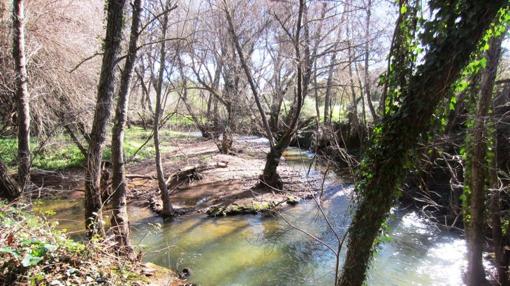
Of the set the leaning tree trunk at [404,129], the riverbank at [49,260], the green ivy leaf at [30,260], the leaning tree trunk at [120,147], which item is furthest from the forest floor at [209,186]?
the green ivy leaf at [30,260]

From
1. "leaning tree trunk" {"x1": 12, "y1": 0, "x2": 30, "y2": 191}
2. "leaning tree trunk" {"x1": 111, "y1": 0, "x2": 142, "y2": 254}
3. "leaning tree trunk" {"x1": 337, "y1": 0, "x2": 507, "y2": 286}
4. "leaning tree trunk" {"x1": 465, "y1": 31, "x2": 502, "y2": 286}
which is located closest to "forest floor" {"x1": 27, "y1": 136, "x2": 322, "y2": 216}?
"leaning tree trunk" {"x1": 12, "y1": 0, "x2": 30, "y2": 191}

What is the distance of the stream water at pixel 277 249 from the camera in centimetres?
747

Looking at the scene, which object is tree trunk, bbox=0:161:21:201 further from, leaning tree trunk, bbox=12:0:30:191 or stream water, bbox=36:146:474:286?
stream water, bbox=36:146:474:286

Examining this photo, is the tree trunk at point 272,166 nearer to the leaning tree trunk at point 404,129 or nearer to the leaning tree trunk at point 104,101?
the leaning tree trunk at point 104,101


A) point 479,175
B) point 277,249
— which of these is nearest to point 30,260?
point 277,249

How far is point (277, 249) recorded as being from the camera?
8789mm

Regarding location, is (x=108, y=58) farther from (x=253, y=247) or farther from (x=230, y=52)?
(x=230, y=52)

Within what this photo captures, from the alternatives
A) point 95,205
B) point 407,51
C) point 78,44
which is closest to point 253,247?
point 95,205

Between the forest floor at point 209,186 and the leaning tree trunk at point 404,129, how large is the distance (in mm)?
4853

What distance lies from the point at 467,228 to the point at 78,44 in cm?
1102

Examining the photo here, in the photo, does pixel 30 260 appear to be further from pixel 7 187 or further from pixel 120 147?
pixel 7 187

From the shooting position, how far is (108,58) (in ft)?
19.5

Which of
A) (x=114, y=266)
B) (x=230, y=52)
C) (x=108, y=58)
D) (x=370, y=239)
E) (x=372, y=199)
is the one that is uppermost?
(x=230, y=52)

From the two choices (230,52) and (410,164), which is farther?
(230,52)
